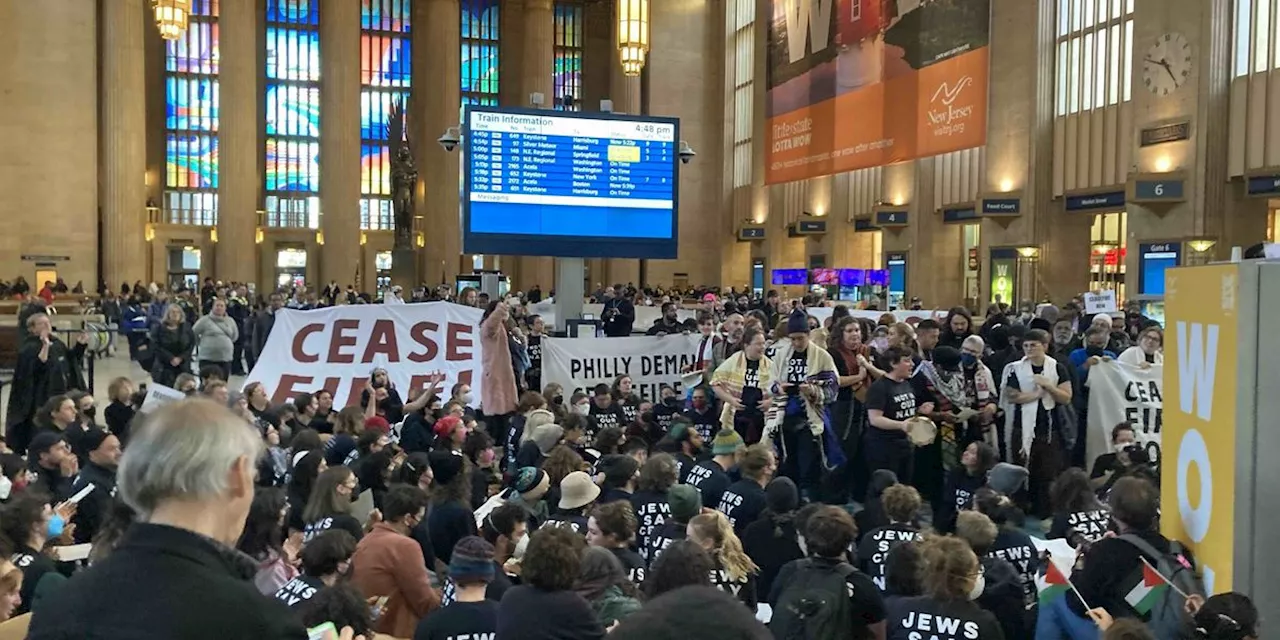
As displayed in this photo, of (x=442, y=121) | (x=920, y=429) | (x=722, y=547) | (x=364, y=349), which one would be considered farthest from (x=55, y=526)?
(x=442, y=121)

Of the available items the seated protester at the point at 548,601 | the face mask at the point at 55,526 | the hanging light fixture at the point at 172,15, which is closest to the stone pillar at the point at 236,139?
the hanging light fixture at the point at 172,15

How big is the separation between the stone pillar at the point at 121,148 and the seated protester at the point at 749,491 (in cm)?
3646

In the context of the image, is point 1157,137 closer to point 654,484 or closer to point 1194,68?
point 1194,68

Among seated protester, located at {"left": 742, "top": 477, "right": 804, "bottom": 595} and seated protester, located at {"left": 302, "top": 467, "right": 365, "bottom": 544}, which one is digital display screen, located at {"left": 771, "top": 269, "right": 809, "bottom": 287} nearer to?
seated protester, located at {"left": 742, "top": 477, "right": 804, "bottom": 595}

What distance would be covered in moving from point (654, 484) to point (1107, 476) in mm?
3539

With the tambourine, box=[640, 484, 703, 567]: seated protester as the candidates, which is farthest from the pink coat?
box=[640, 484, 703, 567]: seated protester

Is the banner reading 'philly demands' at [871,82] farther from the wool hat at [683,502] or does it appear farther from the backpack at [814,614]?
the backpack at [814,614]

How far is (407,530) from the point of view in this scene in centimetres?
532

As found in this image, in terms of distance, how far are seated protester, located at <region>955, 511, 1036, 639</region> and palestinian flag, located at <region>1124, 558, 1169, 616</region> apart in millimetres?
692

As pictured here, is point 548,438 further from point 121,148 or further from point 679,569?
point 121,148

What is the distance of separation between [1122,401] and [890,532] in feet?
18.1

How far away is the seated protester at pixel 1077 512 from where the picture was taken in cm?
572

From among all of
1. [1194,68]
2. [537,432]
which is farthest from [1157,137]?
[537,432]

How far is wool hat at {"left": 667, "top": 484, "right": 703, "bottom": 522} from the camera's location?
5.57 m
